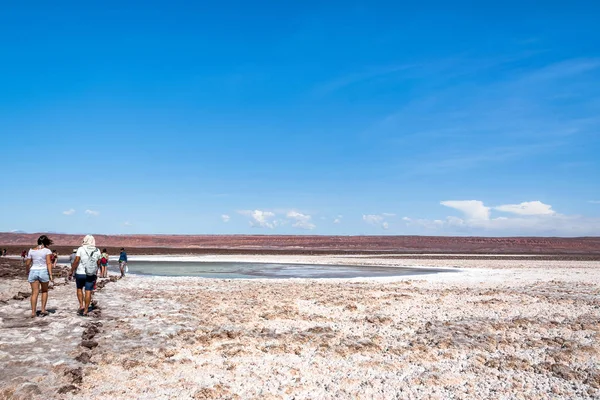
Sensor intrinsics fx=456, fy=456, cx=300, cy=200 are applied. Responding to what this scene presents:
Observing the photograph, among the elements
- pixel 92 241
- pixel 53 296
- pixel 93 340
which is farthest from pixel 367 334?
pixel 53 296

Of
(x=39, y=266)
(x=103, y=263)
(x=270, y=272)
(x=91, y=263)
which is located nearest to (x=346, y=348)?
(x=91, y=263)

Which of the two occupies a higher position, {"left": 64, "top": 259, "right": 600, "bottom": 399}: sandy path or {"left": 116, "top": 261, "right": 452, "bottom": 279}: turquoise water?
{"left": 64, "top": 259, "right": 600, "bottom": 399}: sandy path

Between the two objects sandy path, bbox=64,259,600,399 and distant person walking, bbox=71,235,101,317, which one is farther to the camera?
distant person walking, bbox=71,235,101,317

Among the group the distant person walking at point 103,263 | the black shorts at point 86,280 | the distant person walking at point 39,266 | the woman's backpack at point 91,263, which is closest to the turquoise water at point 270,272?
the distant person walking at point 103,263

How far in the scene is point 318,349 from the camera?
9.00m

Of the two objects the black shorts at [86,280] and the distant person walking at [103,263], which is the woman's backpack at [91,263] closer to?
the black shorts at [86,280]

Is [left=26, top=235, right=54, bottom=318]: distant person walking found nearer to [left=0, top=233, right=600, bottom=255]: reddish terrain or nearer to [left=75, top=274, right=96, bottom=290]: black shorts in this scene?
[left=75, top=274, right=96, bottom=290]: black shorts

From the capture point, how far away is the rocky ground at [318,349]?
6.80 metres

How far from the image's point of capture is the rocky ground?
22.3ft

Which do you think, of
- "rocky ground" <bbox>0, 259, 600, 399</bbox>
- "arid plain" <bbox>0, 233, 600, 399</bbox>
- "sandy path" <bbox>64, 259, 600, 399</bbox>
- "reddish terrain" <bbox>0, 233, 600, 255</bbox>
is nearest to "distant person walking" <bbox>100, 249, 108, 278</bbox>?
"arid plain" <bbox>0, 233, 600, 399</bbox>

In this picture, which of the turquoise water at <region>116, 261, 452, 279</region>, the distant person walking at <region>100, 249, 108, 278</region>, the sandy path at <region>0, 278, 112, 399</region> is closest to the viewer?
the sandy path at <region>0, 278, 112, 399</region>

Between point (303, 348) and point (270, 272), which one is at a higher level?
point (303, 348)

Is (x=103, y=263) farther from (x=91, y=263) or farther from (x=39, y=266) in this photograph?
(x=91, y=263)

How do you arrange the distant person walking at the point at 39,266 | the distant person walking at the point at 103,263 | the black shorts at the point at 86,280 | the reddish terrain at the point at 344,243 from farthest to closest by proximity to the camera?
1. the reddish terrain at the point at 344,243
2. the distant person walking at the point at 103,263
3. the black shorts at the point at 86,280
4. the distant person walking at the point at 39,266
